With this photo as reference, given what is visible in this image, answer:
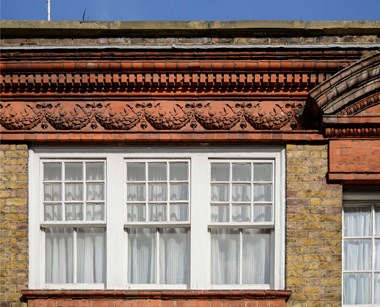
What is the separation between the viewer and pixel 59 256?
332 inches

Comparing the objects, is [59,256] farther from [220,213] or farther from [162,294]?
[220,213]

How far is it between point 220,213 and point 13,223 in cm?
262

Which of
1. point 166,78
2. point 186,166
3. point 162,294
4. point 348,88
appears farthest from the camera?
point 186,166

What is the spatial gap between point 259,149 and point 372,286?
2264mm

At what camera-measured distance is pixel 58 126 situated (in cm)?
827

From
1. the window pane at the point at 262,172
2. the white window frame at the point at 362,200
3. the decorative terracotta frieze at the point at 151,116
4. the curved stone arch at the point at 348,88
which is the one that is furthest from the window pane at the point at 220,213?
the curved stone arch at the point at 348,88

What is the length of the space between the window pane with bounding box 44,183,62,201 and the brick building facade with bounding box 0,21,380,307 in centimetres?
1

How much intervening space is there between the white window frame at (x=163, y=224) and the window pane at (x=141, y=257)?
0.30ft

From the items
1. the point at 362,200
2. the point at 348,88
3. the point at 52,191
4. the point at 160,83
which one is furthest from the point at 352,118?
the point at 52,191

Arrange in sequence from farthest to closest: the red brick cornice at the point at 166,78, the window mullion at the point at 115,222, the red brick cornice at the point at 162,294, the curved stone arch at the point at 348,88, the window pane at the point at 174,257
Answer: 1. the window pane at the point at 174,257
2. the window mullion at the point at 115,222
3. the red brick cornice at the point at 166,78
4. the red brick cornice at the point at 162,294
5. the curved stone arch at the point at 348,88

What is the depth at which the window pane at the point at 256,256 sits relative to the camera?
8.34 m

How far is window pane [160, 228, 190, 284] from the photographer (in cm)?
835

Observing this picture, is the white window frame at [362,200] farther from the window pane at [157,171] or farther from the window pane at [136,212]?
the window pane at [136,212]

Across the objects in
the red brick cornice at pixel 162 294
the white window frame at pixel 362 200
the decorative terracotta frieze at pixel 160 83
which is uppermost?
the decorative terracotta frieze at pixel 160 83
